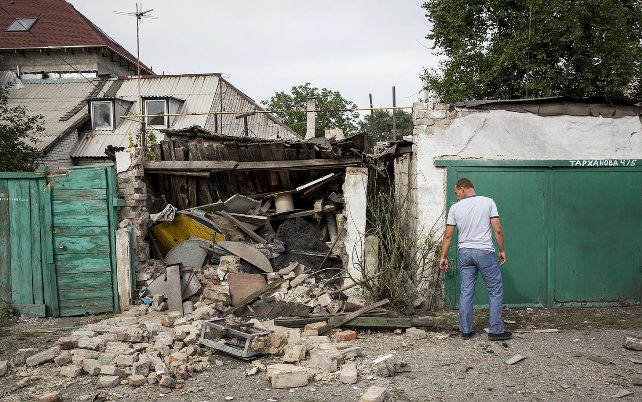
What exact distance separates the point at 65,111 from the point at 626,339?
75.2 ft

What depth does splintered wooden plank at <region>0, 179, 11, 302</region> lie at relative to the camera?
25.5 ft

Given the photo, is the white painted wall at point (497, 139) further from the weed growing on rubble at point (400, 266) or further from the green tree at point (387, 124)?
the green tree at point (387, 124)

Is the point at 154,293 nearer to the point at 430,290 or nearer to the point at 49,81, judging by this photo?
the point at 430,290

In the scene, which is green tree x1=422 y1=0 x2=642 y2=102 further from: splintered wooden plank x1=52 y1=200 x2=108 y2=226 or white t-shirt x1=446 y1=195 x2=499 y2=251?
splintered wooden plank x1=52 y1=200 x2=108 y2=226

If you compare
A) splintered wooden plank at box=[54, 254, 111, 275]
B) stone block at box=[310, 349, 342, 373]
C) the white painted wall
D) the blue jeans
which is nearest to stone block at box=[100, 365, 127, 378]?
stone block at box=[310, 349, 342, 373]

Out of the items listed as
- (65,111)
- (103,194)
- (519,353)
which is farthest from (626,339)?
(65,111)

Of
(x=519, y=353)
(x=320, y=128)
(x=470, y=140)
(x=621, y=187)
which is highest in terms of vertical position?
(x=320, y=128)

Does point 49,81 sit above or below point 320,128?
above

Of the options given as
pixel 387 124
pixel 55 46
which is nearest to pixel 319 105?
pixel 387 124

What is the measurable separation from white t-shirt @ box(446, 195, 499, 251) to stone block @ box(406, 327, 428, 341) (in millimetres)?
1170

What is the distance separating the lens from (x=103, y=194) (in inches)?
305

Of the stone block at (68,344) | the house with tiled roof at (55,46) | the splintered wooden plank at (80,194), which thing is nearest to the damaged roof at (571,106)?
the splintered wooden plank at (80,194)

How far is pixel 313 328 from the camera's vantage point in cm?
639

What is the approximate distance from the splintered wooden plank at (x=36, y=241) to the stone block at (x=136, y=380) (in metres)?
3.60
